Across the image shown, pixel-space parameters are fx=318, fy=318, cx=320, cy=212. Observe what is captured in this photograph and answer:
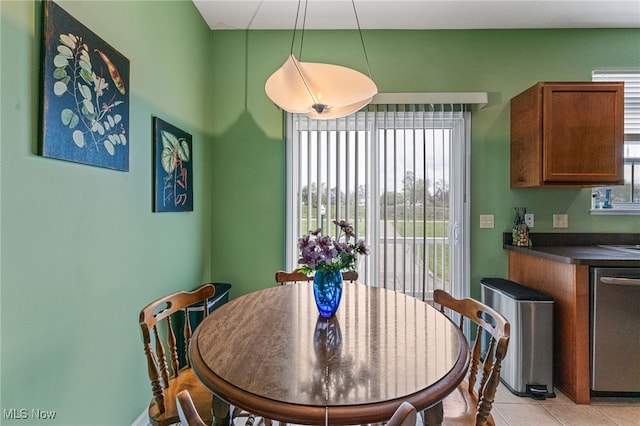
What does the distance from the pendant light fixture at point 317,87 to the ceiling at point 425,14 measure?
4.15 ft

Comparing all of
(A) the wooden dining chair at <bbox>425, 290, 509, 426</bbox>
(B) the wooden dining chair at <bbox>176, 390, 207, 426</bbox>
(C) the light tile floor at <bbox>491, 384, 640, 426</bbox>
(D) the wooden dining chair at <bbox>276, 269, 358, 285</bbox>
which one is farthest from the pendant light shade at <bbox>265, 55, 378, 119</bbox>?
(C) the light tile floor at <bbox>491, 384, 640, 426</bbox>

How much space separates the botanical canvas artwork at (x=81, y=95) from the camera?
117 cm

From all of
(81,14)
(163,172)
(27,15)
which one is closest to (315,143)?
(163,172)

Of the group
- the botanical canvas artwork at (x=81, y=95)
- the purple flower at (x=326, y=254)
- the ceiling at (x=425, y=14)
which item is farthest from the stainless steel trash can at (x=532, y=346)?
the botanical canvas artwork at (x=81, y=95)

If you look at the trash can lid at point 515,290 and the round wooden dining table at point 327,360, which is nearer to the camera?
the round wooden dining table at point 327,360

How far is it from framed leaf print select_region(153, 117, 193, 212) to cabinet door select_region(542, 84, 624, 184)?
2.74 meters

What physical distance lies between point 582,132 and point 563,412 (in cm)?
201

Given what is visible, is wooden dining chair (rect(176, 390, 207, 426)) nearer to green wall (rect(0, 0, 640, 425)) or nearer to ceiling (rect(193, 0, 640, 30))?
green wall (rect(0, 0, 640, 425))

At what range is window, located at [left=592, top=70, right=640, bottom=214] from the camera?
9.26 feet

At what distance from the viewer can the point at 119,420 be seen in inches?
65.2

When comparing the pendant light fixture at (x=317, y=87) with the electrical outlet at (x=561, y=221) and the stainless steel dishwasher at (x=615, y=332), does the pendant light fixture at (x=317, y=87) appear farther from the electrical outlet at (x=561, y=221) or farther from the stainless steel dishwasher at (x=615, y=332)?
the electrical outlet at (x=561, y=221)

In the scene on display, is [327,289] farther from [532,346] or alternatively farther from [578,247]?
[578,247]

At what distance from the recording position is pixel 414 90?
2.89 metres

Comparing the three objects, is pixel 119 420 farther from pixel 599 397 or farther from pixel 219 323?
pixel 599 397
